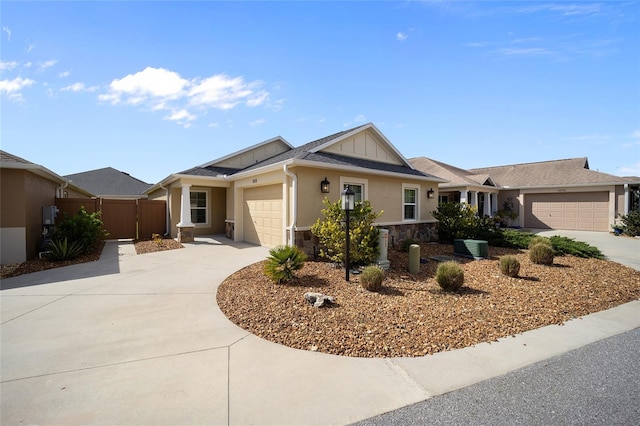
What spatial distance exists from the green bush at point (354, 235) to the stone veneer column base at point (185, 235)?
21.8 feet

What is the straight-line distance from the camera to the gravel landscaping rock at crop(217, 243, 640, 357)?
3.55m

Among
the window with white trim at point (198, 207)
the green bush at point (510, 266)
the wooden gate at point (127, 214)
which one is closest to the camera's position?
the green bush at point (510, 266)

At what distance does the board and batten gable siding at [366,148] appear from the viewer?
1072cm

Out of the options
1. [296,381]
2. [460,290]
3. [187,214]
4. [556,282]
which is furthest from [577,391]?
[187,214]

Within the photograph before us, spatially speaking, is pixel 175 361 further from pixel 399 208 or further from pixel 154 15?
pixel 399 208

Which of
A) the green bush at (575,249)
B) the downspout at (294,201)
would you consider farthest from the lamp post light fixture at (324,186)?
the green bush at (575,249)

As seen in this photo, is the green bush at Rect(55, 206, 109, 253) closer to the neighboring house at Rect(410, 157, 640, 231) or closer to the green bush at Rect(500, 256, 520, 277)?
the green bush at Rect(500, 256, 520, 277)

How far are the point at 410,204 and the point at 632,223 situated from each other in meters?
12.4

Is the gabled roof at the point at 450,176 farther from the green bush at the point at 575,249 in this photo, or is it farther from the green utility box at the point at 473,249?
the green utility box at the point at 473,249

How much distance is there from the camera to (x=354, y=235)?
6.85 metres

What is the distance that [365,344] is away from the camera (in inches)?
133

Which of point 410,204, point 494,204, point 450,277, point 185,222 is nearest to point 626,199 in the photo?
point 494,204

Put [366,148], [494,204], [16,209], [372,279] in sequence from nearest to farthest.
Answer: [372,279] < [16,209] < [366,148] < [494,204]

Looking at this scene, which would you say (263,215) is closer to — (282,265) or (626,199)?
(282,265)
